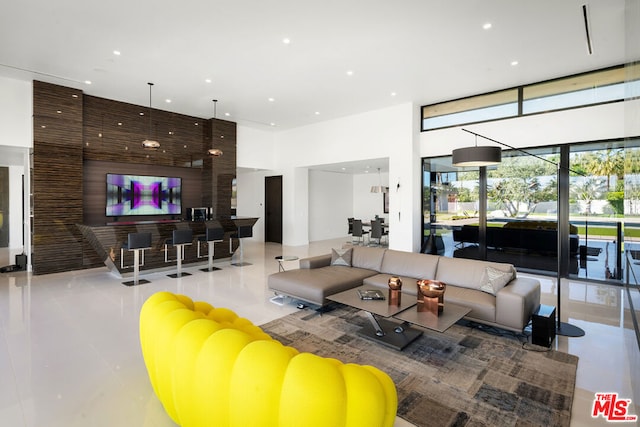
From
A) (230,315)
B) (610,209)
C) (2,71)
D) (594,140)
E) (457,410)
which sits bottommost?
(457,410)

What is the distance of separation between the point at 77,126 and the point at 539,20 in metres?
8.39

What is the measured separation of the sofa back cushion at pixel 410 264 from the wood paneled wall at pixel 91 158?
5.68 metres

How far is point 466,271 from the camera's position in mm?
4234

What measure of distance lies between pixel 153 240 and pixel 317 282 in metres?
4.11

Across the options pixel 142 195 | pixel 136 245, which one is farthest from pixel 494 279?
pixel 142 195

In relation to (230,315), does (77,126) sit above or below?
above

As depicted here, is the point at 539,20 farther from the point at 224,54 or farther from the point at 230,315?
the point at 230,315

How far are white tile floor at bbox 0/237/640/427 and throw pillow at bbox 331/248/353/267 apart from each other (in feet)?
3.66

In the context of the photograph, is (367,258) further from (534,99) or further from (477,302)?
(534,99)

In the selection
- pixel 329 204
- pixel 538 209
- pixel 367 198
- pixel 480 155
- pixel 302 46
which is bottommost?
pixel 538 209

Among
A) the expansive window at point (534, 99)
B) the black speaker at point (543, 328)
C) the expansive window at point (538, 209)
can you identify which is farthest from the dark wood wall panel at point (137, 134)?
the black speaker at point (543, 328)

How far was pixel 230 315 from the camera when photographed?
8.00 feet

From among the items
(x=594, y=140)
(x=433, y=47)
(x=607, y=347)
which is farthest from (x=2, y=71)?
(x=594, y=140)

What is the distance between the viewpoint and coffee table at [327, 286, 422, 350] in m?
3.27
